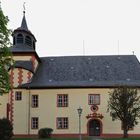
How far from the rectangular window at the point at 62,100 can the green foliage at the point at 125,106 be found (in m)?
6.39

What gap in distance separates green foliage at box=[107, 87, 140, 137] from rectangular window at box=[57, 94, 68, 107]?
6.39 m

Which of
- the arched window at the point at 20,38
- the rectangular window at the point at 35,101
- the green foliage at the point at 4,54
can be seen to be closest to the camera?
the green foliage at the point at 4,54

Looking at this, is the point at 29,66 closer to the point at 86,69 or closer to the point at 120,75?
the point at 86,69

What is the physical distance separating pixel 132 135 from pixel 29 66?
14978mm

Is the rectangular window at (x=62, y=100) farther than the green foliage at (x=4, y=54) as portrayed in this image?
Yes

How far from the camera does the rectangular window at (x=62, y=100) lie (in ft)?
154

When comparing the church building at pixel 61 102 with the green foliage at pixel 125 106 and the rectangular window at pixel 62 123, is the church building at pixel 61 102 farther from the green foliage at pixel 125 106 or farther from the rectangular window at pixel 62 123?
the green foliage at pixel 125 106

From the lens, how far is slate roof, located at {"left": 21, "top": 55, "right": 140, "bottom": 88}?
47438 millimetres

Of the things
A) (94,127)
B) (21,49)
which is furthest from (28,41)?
(94,127)

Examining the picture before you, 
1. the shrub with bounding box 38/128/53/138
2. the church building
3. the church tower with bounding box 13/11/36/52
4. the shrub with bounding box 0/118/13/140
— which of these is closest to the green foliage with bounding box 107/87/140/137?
the church building

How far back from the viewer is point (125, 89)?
4194cm

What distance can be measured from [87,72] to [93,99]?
416 cm

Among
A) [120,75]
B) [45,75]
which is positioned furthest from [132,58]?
[45,75]

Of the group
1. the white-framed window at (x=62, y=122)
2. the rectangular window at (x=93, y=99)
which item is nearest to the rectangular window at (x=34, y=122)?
the white-framed window at (x=62, y=122)
